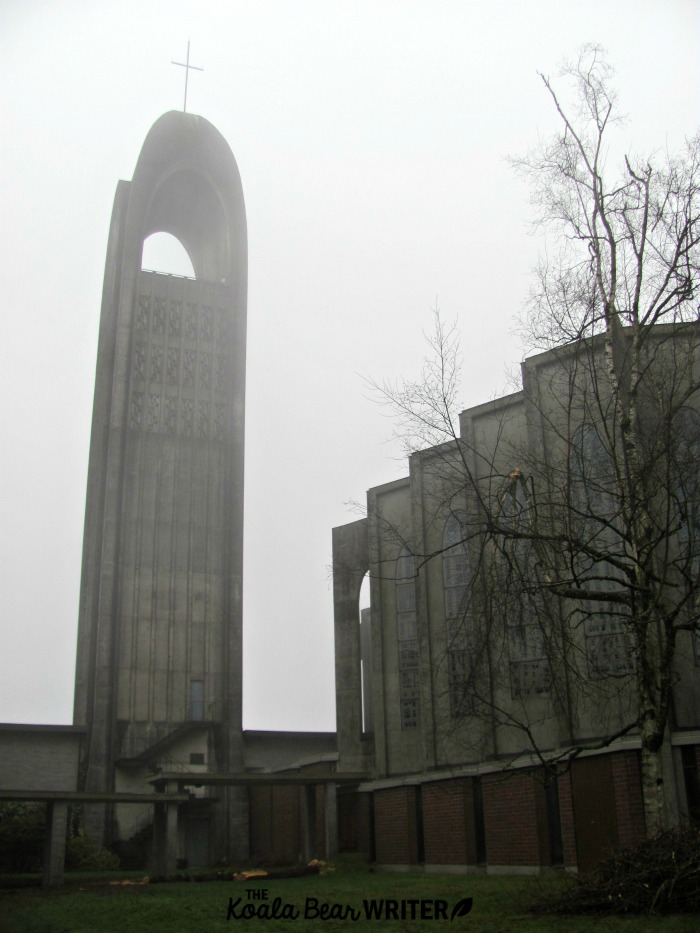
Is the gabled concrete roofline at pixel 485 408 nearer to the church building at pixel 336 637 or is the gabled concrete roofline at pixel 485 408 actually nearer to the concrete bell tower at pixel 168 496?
the church building at pixel 336 637

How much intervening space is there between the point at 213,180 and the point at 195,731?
2885cm

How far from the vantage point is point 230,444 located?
47.4m

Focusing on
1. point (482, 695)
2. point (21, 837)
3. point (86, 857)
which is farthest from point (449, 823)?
point (21, 837)

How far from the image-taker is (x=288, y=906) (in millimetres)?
14500

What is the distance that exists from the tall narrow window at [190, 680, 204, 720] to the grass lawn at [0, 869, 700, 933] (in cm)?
1856

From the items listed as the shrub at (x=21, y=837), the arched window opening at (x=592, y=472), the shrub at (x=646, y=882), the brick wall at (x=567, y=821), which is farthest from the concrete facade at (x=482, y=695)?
the shrub at (x=21, y=837)

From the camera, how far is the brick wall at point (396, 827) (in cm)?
2622

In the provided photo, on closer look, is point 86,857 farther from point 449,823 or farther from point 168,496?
point 168,496

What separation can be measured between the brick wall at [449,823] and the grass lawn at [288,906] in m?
2.13

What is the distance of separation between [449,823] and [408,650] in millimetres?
6753

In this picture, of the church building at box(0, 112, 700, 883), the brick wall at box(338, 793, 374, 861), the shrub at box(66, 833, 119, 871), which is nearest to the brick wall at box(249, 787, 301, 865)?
the church building at box(0, 112, 700, 883)

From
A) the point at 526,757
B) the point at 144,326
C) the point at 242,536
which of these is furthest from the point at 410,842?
the point at 144,326

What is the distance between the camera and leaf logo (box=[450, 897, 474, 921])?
12.6 meters

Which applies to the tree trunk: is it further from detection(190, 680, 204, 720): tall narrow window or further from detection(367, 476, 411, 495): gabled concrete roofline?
detection(190, 680, 204, 720): tall narrow window
